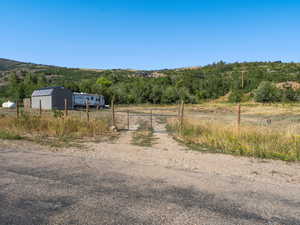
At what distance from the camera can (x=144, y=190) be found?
4316 millimetres

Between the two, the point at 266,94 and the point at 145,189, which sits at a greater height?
the point at 266,94

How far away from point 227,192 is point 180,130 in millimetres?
7518

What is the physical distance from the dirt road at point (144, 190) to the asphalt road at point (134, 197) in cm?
1

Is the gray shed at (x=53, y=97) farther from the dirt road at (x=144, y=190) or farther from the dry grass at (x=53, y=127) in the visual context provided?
the dirt road at (x=144, y=190)

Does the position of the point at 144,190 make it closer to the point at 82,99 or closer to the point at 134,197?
the point at 134,197

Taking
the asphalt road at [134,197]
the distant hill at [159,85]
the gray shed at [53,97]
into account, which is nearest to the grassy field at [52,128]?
the asphalt road at [134,197]

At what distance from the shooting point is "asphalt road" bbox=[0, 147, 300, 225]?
10.7ft

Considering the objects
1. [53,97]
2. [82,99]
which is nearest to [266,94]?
[82,99]

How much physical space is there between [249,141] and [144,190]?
591 centimetres

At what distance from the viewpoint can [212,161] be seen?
6.77 meters

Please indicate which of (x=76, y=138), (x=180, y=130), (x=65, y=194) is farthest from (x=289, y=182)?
(x=76, y=138)

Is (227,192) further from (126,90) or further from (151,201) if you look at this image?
(126,90)

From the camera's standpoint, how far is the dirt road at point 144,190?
3.29 m

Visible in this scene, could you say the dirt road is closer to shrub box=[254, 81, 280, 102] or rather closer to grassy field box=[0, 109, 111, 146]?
grassy field box=[0, 109, 111, 146]
